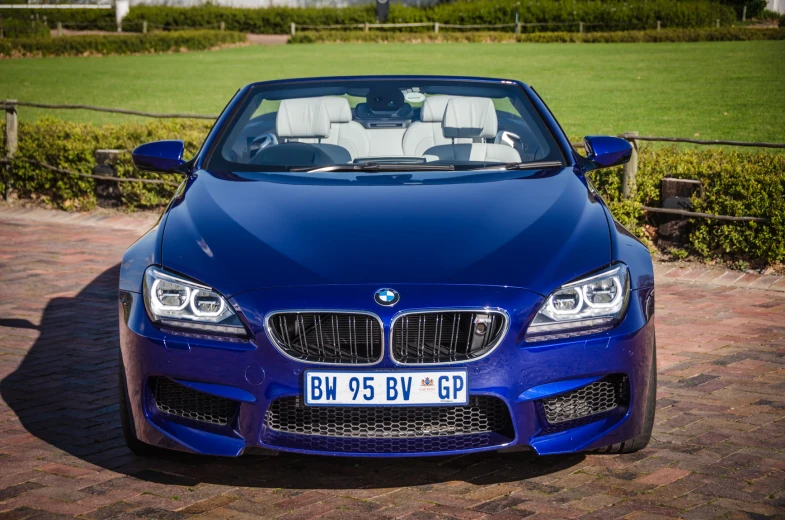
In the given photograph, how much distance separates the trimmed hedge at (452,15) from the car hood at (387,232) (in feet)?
204

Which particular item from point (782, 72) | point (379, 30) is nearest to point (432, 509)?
point (782, 72)

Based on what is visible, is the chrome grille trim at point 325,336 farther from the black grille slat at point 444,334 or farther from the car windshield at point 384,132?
the car windshield at point 384,132

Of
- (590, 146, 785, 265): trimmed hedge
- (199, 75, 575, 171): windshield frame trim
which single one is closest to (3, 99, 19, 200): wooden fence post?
(590, 146, 785, 265): trimmed hedge

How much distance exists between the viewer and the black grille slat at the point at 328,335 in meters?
3.51

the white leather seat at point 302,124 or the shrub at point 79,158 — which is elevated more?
the white leather seat at point 302,124

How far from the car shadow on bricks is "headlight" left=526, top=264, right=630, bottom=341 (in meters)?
0.60

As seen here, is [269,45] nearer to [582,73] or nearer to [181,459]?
[582,73]

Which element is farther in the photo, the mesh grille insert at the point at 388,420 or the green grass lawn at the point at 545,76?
the green grass lawn at the point at 545,76

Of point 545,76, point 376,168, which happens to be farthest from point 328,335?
point 545,76

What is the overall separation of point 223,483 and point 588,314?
1526mm

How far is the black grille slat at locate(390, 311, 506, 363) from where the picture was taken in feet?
11.5

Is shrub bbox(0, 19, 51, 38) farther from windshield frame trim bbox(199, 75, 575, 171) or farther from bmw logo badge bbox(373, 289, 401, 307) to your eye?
bmw logo badge bbox(373, 289, 401, 307)

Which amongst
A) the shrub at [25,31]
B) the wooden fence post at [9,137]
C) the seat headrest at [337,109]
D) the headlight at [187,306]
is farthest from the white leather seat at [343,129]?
the shrub at [25,31]

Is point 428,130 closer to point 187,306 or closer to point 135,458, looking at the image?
point 187,306
